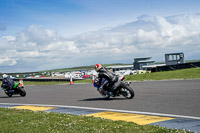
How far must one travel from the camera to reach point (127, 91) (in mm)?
12523

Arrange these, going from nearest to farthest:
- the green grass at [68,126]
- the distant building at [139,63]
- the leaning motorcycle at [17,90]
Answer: the green grass at [68,126], the leaning motorcycle at [17,90], the distant building at [139,63]

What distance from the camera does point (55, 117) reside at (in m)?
8.33

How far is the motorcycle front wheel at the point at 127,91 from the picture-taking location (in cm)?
1235

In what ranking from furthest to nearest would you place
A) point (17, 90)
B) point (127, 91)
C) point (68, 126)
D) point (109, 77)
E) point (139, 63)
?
1. point (139, 63)
2. point (17, 90)
3. point (109, 77)
4. point (127, 91)
5. point (68, 126)

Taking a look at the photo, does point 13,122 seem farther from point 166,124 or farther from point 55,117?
point 166,124

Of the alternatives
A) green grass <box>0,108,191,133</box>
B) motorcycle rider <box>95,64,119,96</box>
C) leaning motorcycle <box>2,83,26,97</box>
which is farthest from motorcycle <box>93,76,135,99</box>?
leaning motorcycle <box>2,83,26,97</box>

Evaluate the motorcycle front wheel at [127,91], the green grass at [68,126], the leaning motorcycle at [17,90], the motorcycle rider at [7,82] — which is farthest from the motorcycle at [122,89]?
the motorcycle rider at [7,82]

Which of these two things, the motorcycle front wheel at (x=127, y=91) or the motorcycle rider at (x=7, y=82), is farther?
the motorcycle rider at (x=7, y=82)

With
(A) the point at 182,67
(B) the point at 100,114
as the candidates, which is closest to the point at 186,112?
(B) the point at 100,114

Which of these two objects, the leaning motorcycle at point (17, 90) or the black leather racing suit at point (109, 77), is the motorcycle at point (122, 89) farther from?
the leaning motorcycle at point (17, 90)

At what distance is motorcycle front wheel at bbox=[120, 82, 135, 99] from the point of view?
12352 millimetres

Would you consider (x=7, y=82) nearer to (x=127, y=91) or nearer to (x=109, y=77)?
(x=109, y=77)

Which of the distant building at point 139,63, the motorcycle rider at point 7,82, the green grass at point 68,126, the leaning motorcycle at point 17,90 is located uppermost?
the distant building at point 139,63

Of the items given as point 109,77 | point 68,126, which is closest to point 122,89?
point 109,77
